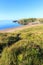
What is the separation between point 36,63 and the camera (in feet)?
29.9

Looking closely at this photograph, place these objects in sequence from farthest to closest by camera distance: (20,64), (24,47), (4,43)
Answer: (4,43) → (24,47) → (20,64)

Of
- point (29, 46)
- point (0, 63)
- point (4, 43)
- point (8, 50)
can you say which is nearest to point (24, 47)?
point (29, 46)

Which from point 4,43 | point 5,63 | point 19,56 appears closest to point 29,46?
point 19,56

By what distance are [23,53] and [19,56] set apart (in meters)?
0.30

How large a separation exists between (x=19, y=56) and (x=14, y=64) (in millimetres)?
485

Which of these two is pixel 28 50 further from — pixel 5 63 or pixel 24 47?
pixel 5 63

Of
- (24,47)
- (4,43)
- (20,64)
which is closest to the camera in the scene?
(20,64)

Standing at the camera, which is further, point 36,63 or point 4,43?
point 4,43

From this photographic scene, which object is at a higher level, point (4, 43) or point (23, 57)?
point (23, 57)

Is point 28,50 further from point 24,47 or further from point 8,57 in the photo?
point 8,57

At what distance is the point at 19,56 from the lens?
9109mm

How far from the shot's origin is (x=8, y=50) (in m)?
9.56

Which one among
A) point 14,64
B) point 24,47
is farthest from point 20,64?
point 24,47

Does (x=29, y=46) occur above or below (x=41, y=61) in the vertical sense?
above
